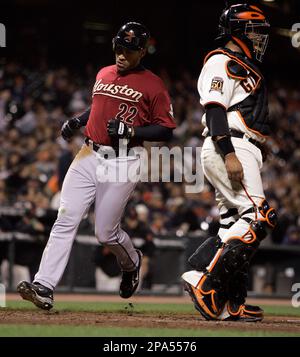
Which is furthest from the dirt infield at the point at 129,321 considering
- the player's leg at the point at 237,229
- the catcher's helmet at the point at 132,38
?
the catcher's helmet at the point at 132,38

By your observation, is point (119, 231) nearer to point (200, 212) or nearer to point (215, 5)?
point (200, 212)

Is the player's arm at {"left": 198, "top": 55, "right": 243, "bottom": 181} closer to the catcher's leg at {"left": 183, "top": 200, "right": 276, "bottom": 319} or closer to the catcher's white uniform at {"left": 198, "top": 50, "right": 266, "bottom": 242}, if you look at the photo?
the catcher's white uniform at {"left": 198, "top": 50, "right": 266, "bottom": 242}

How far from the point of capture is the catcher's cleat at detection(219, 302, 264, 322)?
5910mm

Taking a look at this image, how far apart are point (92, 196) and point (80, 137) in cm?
866

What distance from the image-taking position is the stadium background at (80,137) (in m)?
11.8

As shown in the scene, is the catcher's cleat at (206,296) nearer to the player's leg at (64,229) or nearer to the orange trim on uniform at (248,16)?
the player's leg at (64,229)

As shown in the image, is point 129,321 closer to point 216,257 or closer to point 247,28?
point 216,257

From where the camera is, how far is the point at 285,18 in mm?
18031

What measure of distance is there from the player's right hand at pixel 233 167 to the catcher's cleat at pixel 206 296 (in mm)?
734

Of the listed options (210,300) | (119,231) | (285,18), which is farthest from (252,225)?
(285,18)

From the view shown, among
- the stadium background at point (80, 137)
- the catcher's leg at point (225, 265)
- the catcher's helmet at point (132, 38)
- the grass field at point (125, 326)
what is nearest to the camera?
the grass field at point (125, 326)

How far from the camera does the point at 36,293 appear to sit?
233 inches
